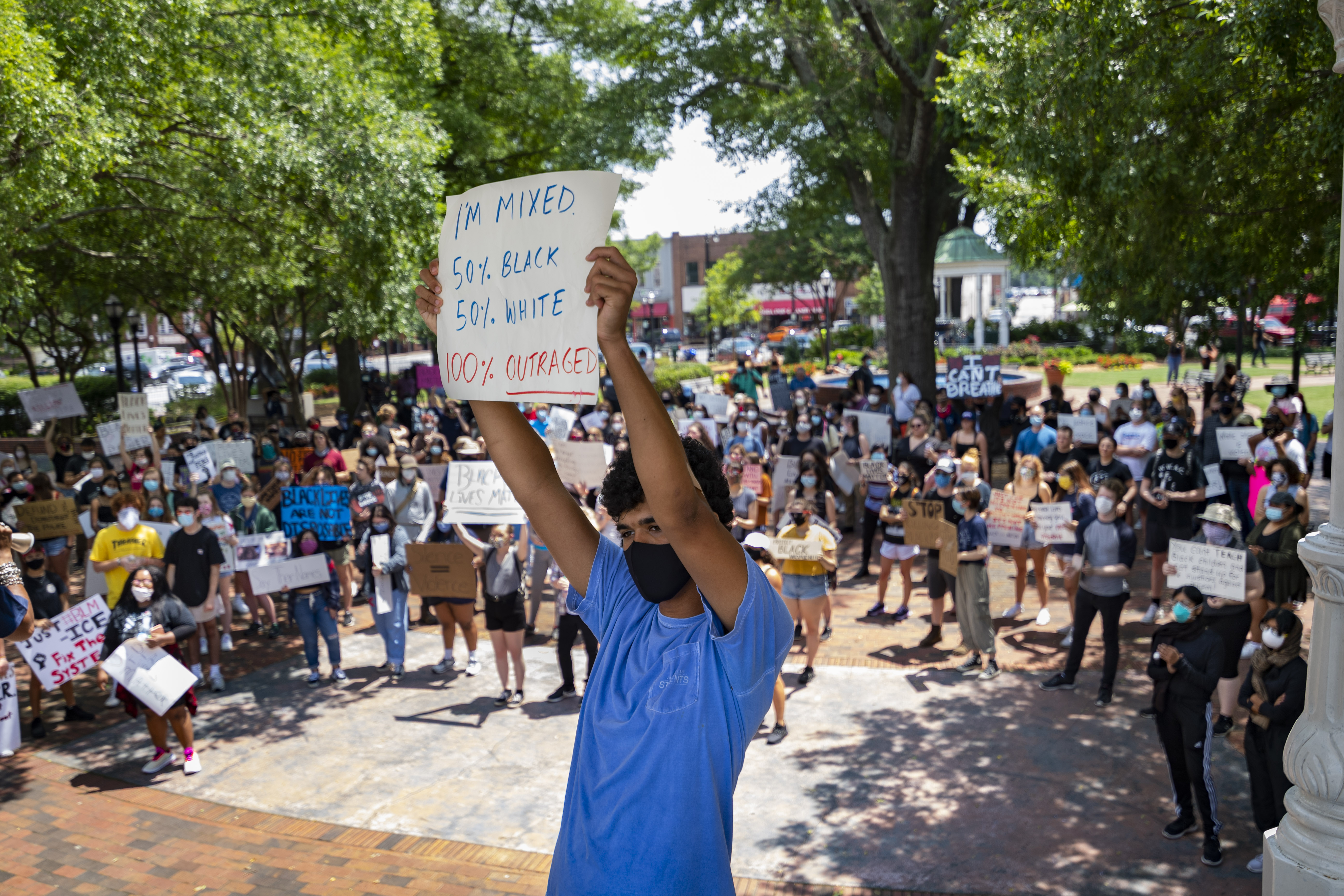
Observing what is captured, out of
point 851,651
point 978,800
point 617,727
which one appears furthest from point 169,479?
point 617,727

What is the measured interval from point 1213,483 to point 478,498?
7836 mm

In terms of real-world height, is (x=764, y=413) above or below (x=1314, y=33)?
below

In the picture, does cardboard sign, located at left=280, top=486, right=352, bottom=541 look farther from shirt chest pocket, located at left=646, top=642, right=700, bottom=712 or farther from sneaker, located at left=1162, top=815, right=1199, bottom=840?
shirt chest pocket, located at left=646, top=642, right=700, bottom=712

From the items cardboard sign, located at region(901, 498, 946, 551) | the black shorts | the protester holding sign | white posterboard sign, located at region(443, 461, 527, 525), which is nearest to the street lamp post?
white posterboard sign, located at region(443, 461, 527, 525)

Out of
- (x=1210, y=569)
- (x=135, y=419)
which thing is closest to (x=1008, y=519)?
(x=1210, y=569)

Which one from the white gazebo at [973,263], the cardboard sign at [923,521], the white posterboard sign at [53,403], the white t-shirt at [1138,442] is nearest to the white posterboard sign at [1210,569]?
the cardboard sign at [923,521]

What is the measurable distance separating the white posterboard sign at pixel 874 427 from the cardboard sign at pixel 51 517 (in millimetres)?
10263

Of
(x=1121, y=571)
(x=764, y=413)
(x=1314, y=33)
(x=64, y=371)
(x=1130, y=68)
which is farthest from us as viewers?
(x=64, y=371)

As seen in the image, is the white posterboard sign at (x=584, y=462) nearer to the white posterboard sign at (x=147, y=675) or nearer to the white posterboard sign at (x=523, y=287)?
the white posterboard sign at (x=147, y=675)

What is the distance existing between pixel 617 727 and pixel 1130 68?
8968 mm

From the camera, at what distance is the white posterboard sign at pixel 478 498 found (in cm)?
977

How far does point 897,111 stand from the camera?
64.7 feet

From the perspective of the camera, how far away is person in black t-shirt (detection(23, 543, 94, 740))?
880 cm

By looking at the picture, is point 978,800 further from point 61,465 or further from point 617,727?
point 61,465
